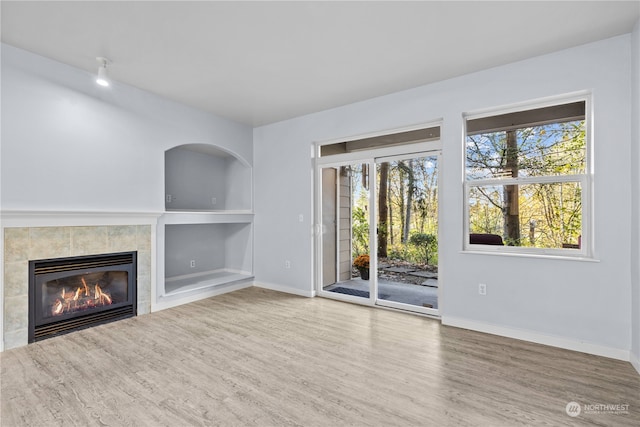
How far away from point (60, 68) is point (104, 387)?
3.00m

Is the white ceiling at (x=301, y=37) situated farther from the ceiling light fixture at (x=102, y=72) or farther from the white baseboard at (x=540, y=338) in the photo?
the white baseboard at (x=540, y=338)

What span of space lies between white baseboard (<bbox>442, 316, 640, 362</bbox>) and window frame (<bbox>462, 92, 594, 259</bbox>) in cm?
74

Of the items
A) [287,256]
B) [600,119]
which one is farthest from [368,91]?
[287,256]

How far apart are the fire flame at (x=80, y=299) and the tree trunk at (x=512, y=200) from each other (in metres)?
4.43

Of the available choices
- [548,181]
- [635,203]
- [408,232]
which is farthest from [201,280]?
[635,203]

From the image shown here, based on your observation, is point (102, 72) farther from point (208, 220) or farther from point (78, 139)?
point (208, 220)

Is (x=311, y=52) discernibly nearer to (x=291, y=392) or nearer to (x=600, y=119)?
(x=600, y=119)

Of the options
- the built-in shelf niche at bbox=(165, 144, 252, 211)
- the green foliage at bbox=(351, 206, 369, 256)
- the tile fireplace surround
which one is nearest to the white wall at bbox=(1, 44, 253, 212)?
the tile fireplace surround

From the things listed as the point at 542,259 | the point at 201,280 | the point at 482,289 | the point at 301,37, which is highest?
the point at 301,37

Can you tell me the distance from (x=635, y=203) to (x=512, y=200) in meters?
0.90

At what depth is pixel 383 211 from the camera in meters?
4.04

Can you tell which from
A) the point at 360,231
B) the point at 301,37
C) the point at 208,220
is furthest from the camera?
the point at 208,220

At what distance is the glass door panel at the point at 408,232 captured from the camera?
12.2ft

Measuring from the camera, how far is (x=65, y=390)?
214 centimetres
